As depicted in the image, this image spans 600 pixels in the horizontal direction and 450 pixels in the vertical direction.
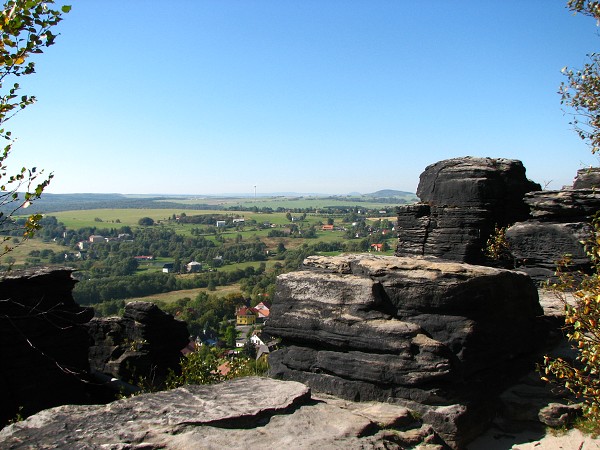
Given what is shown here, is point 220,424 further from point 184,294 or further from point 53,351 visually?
point 184,294

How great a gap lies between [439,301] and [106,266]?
318ft

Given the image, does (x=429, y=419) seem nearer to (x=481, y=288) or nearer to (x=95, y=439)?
(x=481, y=288)

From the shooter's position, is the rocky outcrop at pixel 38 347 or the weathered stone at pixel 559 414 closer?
the weathered stone at pixel 559 414

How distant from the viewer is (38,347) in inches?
593

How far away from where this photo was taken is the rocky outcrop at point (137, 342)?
19797 millimetres

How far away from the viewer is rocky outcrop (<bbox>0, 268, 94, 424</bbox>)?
48.1 ft

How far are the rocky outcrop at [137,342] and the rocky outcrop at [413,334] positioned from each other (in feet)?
35.7

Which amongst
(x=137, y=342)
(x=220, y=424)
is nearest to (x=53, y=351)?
(x=137, y=342)

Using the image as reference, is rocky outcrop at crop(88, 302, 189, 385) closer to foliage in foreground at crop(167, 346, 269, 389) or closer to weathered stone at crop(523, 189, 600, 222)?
foliage in foreground at crop(167, 346, 269, 389)

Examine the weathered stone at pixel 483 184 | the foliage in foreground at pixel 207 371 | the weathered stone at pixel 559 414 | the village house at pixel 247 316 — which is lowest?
the village house at pixel 247 316

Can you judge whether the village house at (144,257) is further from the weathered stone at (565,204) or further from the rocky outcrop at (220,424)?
the rocky outcrop at (220,424)

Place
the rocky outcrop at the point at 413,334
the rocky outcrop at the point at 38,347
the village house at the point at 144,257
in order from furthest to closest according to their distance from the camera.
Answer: the village house at the point at 144,257, the rocky outcrop at the point at 38,347, the rocky outcrop at the point at 413,334

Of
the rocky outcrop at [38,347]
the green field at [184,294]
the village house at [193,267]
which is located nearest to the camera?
the rocky outcrop at [38,347]

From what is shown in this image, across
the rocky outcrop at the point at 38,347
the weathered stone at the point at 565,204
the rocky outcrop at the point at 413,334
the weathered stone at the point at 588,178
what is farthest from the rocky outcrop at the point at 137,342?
the weathered stone at the point at 588,178
